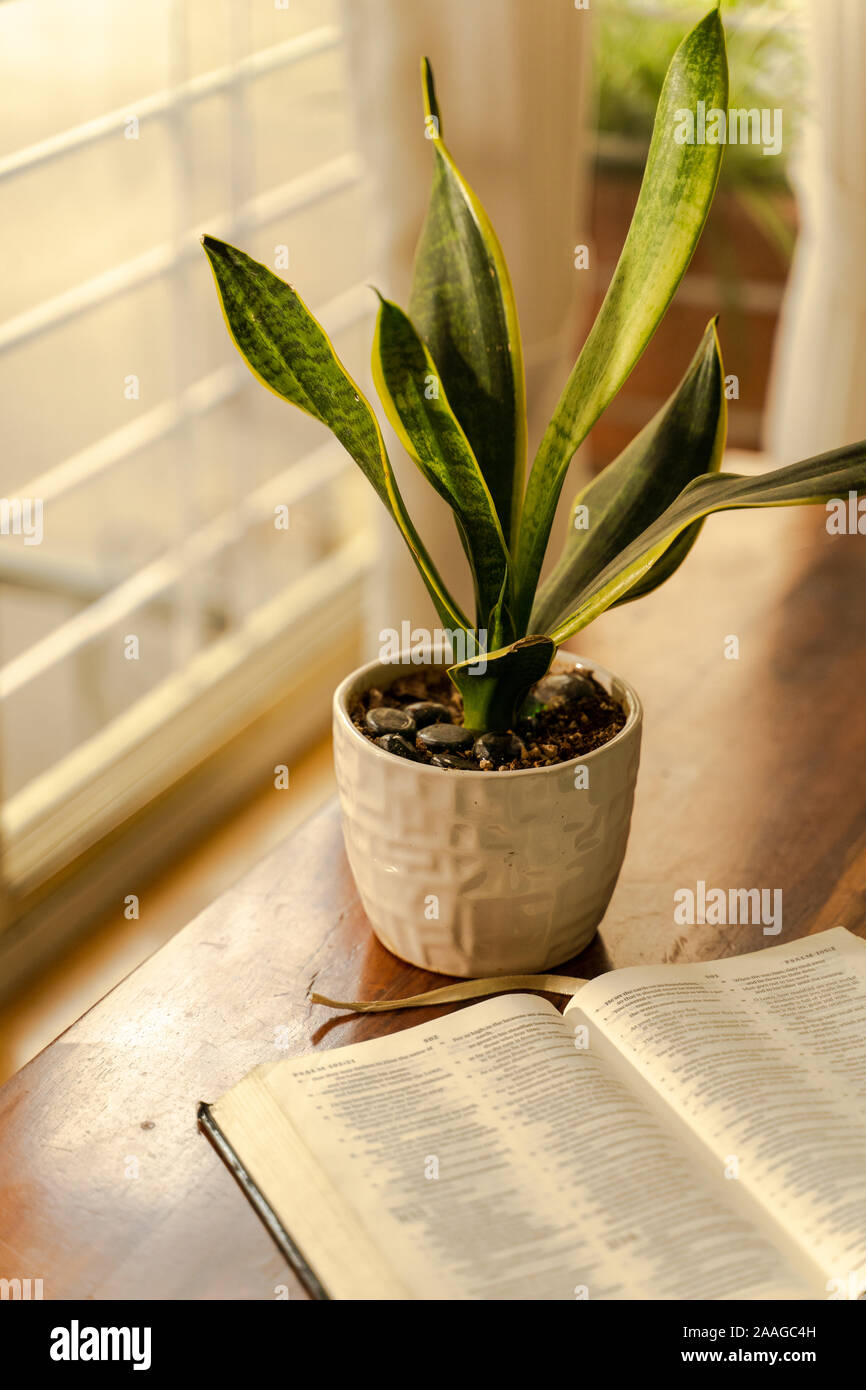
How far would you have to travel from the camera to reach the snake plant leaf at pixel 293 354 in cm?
65

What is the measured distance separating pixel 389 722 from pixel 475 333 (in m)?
0.23

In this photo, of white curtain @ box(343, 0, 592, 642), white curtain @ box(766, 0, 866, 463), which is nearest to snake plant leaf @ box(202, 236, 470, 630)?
white curtain @ box(343, 0, 592, 642)

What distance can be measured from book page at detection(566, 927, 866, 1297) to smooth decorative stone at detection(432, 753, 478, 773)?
141 millimetres

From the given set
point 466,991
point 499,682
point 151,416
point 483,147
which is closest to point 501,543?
point 499,682

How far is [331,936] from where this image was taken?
83cm

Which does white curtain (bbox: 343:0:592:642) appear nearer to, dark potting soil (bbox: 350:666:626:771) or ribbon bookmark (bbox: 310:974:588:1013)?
dark potting soil (bbox: 350:666:626:771)

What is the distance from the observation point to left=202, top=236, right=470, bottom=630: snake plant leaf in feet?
2.13

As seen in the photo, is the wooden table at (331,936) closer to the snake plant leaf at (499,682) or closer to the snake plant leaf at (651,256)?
the snake plant leaf at (499,682)

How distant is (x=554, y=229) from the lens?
150 centimetres

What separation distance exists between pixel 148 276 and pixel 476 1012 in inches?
53.1

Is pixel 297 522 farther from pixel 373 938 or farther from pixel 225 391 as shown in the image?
pixel 373 938

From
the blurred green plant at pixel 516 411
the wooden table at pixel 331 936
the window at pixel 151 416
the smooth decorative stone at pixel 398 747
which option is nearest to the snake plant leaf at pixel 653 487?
the blurred green plant at pixel 516 411

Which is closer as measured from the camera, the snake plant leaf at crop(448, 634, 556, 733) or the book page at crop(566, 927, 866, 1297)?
the book page at crop(566, 927, 866, 1297)

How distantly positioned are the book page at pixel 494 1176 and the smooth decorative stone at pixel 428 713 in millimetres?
173
